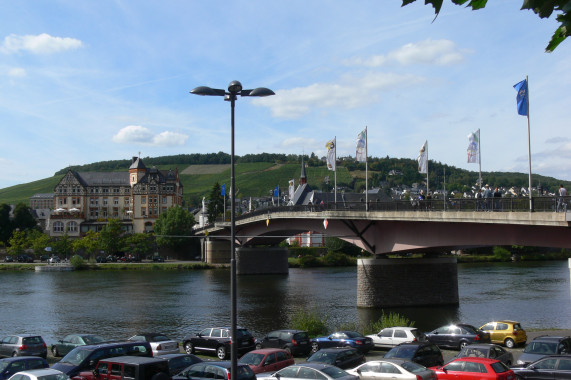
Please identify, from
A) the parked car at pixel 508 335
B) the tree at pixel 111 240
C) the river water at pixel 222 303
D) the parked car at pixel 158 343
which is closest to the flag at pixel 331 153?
the river water at pixel 222 303

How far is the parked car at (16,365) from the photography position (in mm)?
20328

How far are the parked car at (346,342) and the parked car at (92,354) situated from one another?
898 cm

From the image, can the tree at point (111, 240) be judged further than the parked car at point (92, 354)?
Yes

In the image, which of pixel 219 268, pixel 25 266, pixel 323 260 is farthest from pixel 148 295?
pixel 323 260

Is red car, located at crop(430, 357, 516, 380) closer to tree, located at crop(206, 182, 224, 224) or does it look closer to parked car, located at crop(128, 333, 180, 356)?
parked car, located at crop(128, 333, 180, 356)

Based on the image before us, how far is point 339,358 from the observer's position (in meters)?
21.7

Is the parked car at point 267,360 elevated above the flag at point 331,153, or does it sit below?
below

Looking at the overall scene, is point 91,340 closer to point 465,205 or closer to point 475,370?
point 475,370

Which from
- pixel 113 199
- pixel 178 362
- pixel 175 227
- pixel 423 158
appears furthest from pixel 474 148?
pixel 113 199

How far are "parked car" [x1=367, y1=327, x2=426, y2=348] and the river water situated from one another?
34.9 feet

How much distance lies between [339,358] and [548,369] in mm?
6964

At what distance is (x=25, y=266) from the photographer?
105m

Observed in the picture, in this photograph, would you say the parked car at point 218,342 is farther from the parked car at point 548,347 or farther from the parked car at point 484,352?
the parked car at point 548,347

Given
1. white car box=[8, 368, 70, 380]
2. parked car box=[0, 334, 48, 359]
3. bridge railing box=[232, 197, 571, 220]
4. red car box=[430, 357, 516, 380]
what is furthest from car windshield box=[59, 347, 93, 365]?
bridge railing box=[232, 197, 571, 220]
